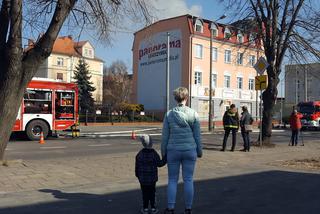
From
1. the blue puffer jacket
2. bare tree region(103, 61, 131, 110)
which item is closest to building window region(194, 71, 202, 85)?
bare tree region(103, 61, 131, 110)

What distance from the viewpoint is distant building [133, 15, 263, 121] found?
53.2 meters

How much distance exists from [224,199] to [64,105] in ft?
54.2

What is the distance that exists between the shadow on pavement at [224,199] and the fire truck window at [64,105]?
1442cm

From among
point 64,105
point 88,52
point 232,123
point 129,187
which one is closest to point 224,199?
point 129,187

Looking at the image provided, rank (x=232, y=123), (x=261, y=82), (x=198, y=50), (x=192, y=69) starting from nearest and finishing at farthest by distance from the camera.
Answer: (x=232, y=123) < (x=261, y=82) < (x=192, y=69) < (x=198, y=50)

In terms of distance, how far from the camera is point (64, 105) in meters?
23.2

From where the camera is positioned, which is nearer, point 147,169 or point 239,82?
point 147,169

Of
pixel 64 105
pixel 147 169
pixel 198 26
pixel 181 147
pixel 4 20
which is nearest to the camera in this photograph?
pixel 181 147

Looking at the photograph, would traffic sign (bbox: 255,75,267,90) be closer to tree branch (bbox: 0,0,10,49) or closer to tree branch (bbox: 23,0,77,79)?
tree branch (bbox: 23,0,77,79)

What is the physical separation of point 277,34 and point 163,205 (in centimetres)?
1337

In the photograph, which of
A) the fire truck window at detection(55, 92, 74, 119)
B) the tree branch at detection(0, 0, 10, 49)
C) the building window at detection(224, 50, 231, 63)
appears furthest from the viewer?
the building window at detection(224, 50, 231, 63)

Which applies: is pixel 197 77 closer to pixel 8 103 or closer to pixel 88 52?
pixel 8 103

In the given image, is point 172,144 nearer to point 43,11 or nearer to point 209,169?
point 209,169

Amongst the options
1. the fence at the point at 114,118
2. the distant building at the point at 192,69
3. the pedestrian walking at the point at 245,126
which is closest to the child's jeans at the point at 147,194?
the pedestrian walking at the point at 245,126
